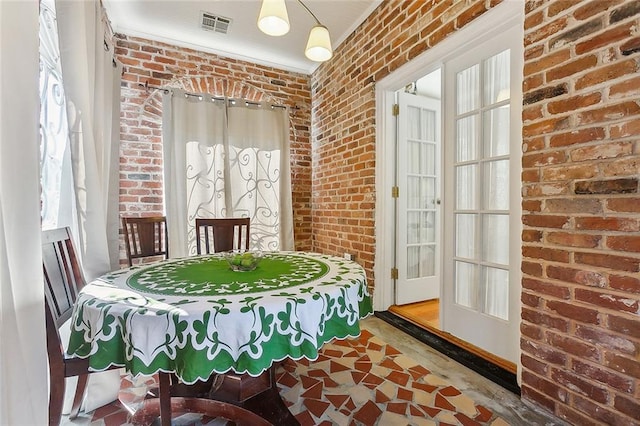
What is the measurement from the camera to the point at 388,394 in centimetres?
160

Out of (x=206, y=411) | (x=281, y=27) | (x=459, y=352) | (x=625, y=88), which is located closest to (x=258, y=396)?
(x=206, y=411)

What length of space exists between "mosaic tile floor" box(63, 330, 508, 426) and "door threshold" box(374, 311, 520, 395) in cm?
25

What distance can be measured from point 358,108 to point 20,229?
102 inches

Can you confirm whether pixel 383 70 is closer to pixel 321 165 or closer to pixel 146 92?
pixel 321 165

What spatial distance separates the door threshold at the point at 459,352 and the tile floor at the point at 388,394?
0.04 metres

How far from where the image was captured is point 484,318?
76.5 inches

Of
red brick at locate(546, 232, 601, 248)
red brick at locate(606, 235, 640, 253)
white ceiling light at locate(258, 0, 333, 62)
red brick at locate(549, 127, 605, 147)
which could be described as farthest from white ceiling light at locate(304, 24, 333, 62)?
red brick at locate(606, 235, 640, 253)

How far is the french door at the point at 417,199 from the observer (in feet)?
9.29

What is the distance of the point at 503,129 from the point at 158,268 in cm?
211

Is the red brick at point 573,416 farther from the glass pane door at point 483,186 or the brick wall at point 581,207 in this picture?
the glass pane door at point 483,186

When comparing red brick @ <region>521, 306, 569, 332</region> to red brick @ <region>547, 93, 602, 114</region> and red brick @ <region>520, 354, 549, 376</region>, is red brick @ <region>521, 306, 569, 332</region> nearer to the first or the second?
red brick @ <region>520, 354, 549, 376</region>

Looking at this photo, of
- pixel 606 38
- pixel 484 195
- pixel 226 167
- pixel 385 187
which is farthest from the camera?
pixel 226 167

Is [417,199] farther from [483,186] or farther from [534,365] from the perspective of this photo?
[534,365]

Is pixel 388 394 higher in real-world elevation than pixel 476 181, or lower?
lower
